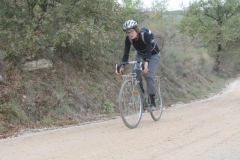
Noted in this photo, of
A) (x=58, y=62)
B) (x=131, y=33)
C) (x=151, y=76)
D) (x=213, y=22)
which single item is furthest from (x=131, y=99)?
(x=213, y=22)

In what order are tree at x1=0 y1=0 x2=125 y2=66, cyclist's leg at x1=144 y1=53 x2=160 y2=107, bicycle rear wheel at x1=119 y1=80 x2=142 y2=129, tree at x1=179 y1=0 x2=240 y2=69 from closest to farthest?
bicycle rear wheel at x1=119 y1=80 x2=142 y2=129
cyclist's leg at x1=144 y1=53 x2=160 y2=107
tree at x1=0 y1=0 x2=125 y2=66
tree at x1=179 y1=0 x2=240 y2=69

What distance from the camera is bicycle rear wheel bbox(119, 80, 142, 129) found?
21.4 feet

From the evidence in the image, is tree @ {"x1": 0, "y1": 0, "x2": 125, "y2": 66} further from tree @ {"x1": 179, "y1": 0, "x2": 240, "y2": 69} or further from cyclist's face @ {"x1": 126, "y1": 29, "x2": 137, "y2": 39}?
tree @ {"x1": 179, "y1": 0, "x2": 240, "y2": 69}

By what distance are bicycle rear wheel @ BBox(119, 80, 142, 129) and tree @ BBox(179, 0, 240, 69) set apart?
27995 millimetres

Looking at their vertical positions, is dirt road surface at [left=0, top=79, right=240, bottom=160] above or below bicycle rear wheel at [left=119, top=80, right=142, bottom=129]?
below

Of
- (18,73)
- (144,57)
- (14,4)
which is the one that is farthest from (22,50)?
(144,57)

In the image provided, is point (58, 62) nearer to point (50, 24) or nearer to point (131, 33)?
point (50, 24)

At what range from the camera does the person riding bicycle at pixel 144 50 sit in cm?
660

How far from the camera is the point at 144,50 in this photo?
705 cm

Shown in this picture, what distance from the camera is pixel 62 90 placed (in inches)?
371

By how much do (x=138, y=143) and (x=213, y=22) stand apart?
103ft

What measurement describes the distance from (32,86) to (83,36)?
6.75ft

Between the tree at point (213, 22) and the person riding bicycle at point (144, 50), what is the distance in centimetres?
2746

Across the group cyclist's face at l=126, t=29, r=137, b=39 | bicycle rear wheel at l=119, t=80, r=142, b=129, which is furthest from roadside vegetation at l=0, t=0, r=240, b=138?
cyclist's face at l=126, t=29, r=137, b=39
